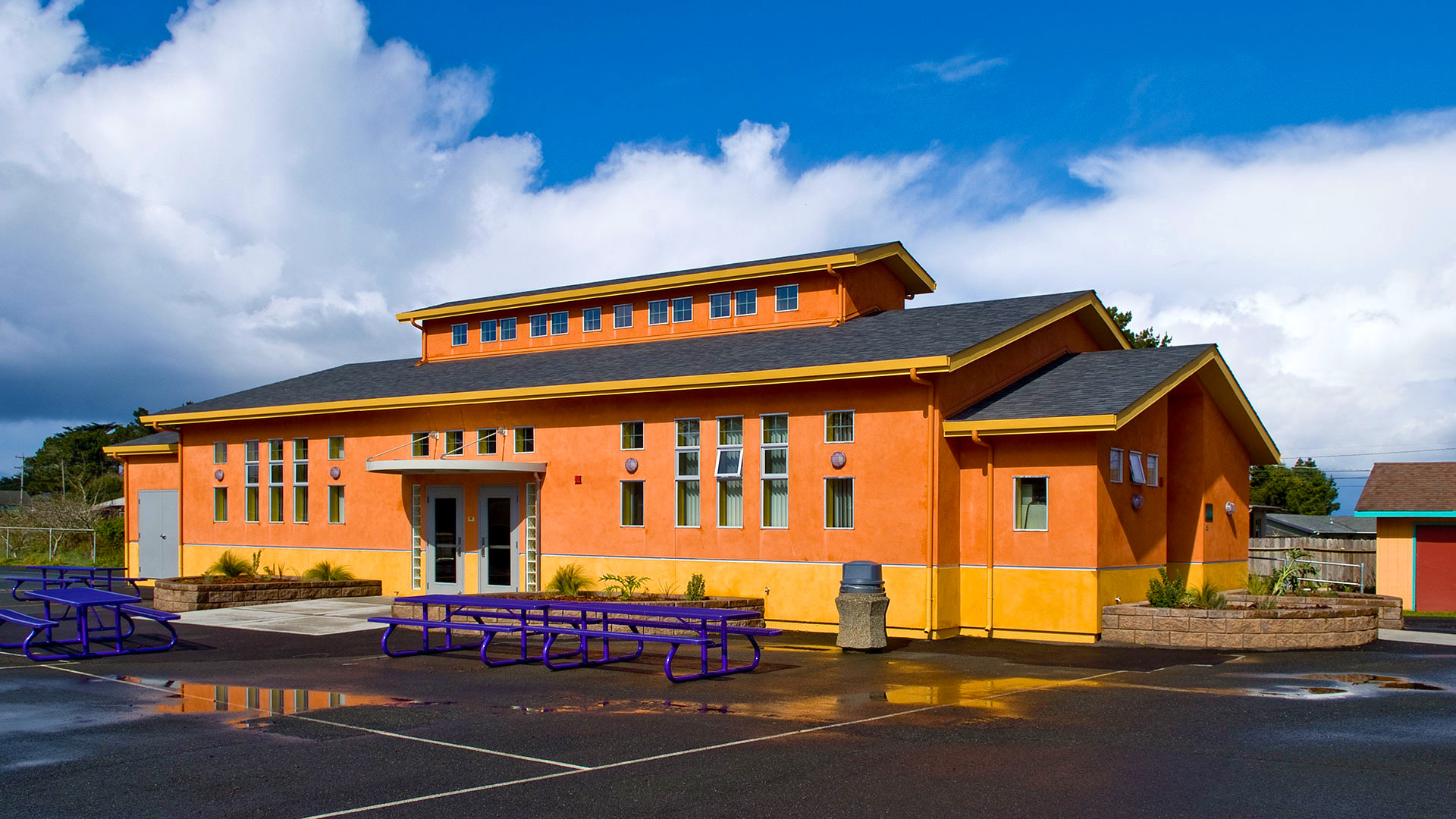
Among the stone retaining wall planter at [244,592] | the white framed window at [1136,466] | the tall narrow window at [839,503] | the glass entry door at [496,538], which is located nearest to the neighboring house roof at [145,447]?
the stone retaining wall planter at [244,592]

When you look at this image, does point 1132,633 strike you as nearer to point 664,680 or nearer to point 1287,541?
point 664,680

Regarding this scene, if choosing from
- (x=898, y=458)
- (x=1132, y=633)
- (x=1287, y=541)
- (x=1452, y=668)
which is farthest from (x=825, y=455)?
(x=1287, y=541)

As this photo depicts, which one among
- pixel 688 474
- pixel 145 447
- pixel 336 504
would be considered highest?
pixel 145 447

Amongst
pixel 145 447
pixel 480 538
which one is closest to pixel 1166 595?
pixel 480 538

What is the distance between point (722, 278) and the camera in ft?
75.5

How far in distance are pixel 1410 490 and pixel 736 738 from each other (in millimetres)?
28644

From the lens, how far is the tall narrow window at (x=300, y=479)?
2495cm

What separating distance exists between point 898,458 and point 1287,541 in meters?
20.6

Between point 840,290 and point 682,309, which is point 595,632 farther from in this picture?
point 682,309

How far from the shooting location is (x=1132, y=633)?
16.1 m

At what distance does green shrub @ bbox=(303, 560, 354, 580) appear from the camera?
77.4ft

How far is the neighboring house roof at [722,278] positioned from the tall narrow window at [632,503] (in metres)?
4.99

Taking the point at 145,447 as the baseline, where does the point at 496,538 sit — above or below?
below

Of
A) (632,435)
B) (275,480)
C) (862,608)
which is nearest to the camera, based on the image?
(862,608)
